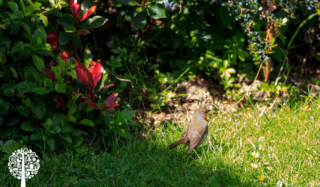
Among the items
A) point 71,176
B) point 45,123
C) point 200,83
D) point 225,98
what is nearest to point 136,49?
point 200,83

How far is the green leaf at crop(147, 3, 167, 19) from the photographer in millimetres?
3273

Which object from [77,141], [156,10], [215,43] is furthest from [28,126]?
[215,43]

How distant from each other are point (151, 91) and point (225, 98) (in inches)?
41.2

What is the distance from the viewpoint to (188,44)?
4004 mm

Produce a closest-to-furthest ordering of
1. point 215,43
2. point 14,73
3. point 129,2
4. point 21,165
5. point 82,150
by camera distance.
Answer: point 21,165, point 14,73, point 82,150, point 129,2, point 215,43

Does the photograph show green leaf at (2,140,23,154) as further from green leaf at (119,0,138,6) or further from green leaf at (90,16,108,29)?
green leaf at (119,0,138,6)

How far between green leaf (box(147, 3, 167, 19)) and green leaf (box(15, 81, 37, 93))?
55.6 inches

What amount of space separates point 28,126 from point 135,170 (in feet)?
3.21

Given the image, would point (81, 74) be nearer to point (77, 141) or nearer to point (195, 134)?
point (77, 141)

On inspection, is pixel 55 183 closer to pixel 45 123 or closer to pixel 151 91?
pixel 45 123

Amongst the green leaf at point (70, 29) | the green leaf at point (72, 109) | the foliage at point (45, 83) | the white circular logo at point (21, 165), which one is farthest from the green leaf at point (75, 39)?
the white circular logo at point (21, 165)

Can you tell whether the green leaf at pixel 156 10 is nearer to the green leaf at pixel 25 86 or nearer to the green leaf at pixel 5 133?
the green leaf at pixel 25 86

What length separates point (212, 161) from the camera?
2.80 metres

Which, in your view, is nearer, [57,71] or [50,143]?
[57,71]
